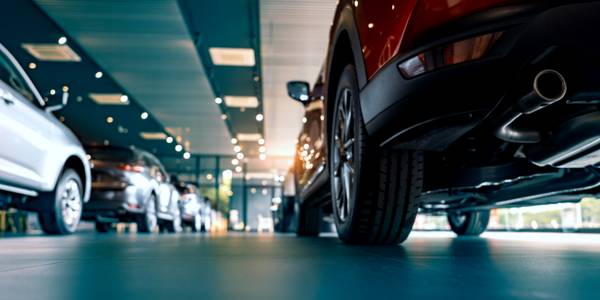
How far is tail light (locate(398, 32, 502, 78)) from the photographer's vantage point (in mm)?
1507

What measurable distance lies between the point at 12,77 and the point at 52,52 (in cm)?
691

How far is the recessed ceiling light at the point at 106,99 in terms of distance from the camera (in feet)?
46.6

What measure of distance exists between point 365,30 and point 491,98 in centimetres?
64

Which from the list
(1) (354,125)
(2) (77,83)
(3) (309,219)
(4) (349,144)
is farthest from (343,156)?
(2) (77,83)

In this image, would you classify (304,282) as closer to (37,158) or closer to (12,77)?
(12,77)

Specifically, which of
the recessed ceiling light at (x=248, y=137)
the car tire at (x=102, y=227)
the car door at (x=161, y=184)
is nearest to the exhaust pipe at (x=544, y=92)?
the car door at (x=161, y=184)

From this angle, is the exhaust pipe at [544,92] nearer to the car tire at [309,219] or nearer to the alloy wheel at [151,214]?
the car tire at [309,219]

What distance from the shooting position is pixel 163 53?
1099cm

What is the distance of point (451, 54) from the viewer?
157 cm

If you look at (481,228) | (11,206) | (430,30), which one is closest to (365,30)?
(430,30)

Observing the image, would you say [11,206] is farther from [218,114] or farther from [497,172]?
[218,114]

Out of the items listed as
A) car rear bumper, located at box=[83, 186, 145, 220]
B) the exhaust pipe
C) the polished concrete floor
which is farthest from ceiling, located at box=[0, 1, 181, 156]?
the exhaust pipe

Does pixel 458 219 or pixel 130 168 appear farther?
pixel 130 168

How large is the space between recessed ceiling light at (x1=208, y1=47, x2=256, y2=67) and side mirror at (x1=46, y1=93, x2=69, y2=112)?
573 centimetres
